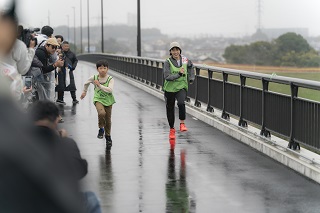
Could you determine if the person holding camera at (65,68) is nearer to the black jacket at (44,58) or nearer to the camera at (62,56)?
the camera at (62,56)

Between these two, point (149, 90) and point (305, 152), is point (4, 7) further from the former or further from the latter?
point (149, 90)

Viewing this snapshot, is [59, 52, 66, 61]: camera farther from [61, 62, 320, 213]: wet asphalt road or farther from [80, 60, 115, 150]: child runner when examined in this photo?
[80, 60, 115, 150]: child runner

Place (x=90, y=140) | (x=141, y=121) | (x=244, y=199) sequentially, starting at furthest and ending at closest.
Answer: (x=141, y=121) < (x=90, y=140) < (x=244, y=199)

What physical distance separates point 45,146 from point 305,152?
10.4 metres

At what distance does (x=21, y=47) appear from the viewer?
7.36m

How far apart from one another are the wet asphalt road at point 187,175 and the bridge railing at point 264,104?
512 mm

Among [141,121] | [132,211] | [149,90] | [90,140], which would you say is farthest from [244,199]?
[149,90]

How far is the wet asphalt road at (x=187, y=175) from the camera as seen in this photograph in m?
8.24

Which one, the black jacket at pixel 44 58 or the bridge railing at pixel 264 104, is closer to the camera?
the bridge railing at pixel 264 104

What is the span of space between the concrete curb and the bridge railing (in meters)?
0.15

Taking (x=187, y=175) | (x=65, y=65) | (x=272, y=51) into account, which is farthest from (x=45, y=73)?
(x=272, y=51)

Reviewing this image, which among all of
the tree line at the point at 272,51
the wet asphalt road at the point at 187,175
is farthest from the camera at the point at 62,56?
the tree line at the point at 272,51

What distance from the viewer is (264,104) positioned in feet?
44.0

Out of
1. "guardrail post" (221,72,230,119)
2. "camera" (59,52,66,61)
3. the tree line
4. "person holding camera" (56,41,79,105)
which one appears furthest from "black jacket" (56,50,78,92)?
the tree line
